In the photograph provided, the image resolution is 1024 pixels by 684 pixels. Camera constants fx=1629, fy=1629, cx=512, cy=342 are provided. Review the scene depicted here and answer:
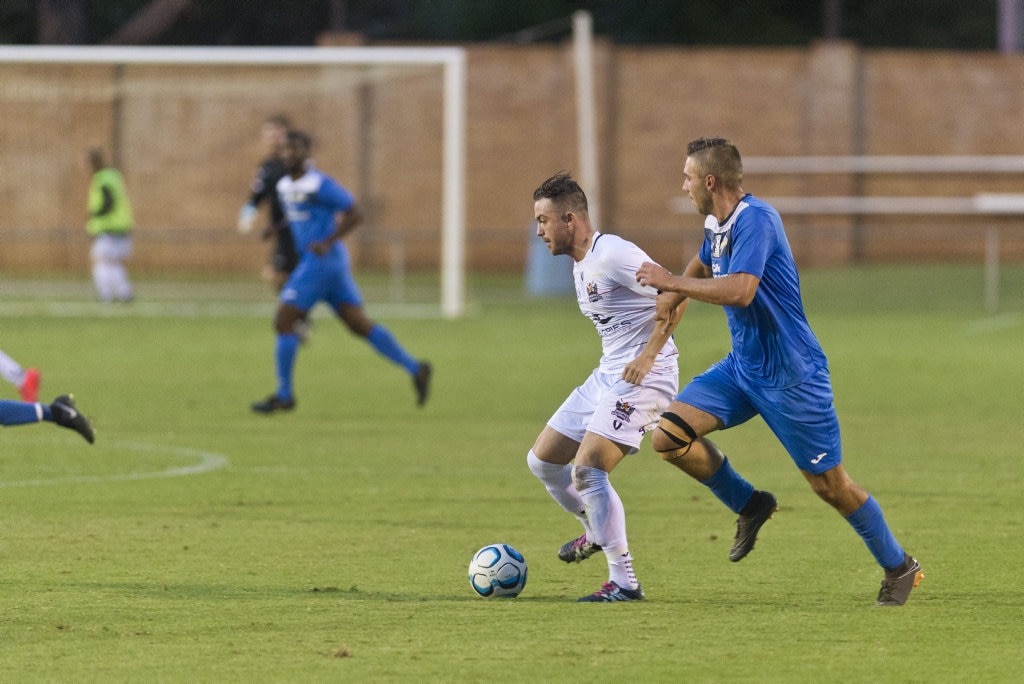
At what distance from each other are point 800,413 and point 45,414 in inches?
178

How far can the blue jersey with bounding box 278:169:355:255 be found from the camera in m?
14.5

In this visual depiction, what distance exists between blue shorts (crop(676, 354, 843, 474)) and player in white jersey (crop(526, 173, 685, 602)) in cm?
28

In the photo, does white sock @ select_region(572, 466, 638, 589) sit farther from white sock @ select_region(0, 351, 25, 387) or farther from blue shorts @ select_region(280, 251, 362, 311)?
blue shorts @ select_region(280, 251, 362, 311)

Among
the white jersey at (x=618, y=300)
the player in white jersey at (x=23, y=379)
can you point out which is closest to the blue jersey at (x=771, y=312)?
the white jersey at (x=618, y=300)

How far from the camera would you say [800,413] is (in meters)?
6.76

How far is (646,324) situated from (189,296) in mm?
21952

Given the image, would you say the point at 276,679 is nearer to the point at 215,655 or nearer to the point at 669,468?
the point at 215,655

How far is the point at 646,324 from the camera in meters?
7.23

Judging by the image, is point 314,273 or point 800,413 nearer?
point 800,413

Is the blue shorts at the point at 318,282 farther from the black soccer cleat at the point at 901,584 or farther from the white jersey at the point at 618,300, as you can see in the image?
the black soccer cleat at the point at 901,584

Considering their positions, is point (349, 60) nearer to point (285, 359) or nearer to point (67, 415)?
point (285, 359)

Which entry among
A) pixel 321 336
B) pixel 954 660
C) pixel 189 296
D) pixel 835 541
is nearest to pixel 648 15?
pixel 189 296

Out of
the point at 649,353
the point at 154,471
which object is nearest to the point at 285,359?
the point at 154,471

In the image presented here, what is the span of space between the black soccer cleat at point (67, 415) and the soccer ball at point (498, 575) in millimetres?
3164
